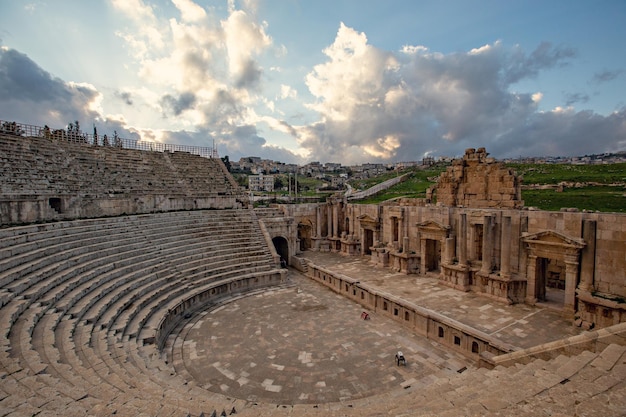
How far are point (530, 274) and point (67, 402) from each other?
15328 mm

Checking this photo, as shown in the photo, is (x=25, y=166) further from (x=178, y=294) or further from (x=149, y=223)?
(x=178, y=294)

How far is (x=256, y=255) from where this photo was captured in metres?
19.6

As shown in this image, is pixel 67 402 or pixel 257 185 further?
pixel 257 185

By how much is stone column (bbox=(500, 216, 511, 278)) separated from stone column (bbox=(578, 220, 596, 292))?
2.51 metres

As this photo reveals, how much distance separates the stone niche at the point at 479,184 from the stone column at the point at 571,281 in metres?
5.01

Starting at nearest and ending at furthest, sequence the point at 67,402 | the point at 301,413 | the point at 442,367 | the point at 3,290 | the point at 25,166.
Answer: the point at 67,402 < the point at 301,413 < the point at 3,290 < the point at 442,367 < the point at 25,166

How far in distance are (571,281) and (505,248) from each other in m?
2.56

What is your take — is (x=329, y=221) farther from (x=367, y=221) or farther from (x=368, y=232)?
(x=367, y=221)

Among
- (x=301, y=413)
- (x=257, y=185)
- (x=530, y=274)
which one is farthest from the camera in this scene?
(x=257, y=185)

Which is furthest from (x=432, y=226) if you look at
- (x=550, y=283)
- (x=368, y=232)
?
(x=368, y=232)

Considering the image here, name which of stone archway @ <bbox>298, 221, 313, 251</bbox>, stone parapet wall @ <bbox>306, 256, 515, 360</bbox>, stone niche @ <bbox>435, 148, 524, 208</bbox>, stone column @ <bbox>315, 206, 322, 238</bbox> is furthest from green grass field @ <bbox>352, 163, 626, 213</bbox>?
stone archway @ <bbox>298, 221, 313, 251</bbox>

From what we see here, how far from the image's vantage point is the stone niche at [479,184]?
55.6 ft

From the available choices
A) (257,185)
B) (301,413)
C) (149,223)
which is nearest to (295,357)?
(301,413)

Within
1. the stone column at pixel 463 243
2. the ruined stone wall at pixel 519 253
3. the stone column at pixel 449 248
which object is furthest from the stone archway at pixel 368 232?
the stone column at pixel 463 243
